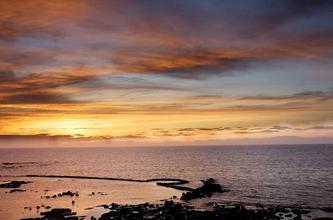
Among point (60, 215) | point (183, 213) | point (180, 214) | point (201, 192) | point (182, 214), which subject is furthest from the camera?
point (201, 192)

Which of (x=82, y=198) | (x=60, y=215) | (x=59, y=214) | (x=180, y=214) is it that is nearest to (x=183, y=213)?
(x=180, y=214)

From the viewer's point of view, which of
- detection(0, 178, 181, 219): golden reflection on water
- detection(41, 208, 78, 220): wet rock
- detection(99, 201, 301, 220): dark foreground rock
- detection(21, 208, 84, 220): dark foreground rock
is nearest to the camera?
detection(99, 201, 301, 220): dark foreground rock

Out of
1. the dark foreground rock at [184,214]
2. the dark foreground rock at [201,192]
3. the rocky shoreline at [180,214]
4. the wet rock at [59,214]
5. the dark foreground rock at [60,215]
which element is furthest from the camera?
the dark foreground rock at [201,192]

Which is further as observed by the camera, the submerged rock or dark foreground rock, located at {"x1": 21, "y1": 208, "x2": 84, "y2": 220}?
dark foreground rock, located at {"x1": 21, "y1": 208, "x2": 84, "y2": 220}

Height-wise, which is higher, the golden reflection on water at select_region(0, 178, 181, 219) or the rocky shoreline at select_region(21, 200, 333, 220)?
the rocky shoreline at select_region(21, 200, 333, 220)

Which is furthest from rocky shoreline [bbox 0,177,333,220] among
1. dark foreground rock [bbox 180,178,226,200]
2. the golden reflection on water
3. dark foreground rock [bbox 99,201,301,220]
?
dark foreground rock [bbox 180,178,226,200]

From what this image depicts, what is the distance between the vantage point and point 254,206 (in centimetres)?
6688

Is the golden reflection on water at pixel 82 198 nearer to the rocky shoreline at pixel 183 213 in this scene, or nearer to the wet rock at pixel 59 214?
the wet rock at pixel 59 214

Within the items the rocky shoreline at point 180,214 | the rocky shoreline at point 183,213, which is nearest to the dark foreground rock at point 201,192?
the rocky shoreline at point 183,213

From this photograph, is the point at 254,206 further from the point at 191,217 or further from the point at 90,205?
the point at 90,205

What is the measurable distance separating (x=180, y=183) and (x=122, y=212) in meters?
47.5

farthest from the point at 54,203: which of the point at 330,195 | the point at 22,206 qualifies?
the point at 330,195

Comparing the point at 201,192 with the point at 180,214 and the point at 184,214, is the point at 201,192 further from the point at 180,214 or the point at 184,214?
the point at 180,214

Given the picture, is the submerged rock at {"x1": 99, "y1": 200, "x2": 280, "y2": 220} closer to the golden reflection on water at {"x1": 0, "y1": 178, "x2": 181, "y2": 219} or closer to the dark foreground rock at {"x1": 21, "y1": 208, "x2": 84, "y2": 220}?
the golden reflection on water at {"x1": 0, "y1": 178, "x2": 181, "y2": 219}
